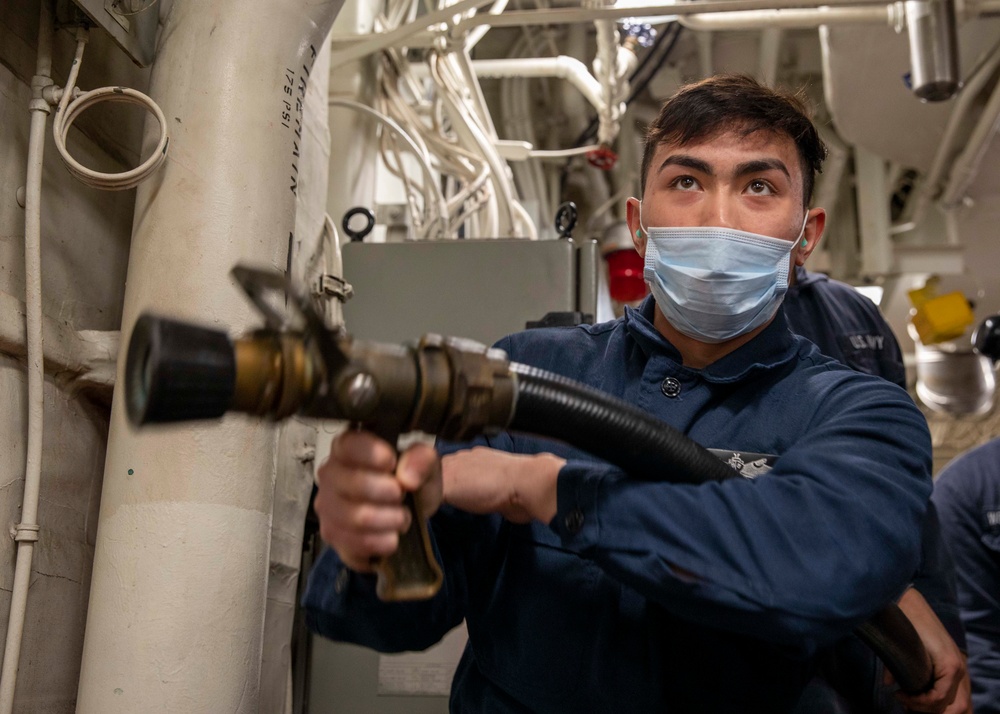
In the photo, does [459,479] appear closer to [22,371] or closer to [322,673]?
[22,371]

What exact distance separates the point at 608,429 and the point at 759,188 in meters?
0.49

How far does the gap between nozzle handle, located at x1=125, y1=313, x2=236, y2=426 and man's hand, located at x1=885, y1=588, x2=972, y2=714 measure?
36.5 inches

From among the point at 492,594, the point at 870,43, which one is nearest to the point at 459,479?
the point at 492,594

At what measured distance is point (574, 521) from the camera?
81 centimetres

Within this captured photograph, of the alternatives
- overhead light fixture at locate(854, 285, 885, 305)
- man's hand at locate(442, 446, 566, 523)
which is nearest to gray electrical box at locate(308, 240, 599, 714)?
man's hand at locate(442, 446, 566, 523)

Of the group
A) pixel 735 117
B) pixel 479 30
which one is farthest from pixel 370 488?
pixel 479 30

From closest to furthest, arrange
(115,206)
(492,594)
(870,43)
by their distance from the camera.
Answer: (492,594) → (115,206) → (870,43)

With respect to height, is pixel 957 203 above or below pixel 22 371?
above

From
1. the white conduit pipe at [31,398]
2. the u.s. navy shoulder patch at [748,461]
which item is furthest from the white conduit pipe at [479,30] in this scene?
the u.s. navy shoulder patch at [748,461]

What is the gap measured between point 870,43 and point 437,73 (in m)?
1.16

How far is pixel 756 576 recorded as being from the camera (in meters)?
0.75

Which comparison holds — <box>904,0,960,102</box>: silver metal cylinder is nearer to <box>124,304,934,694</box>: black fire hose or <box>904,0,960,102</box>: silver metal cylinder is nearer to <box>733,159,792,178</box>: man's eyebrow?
<box>733,159,792,178</box>: man's eyebrow

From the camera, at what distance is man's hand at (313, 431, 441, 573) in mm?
664

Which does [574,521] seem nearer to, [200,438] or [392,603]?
[392,603]
